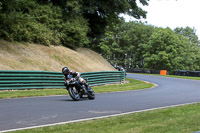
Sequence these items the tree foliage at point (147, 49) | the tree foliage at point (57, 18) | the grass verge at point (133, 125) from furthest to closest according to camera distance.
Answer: the tree foliage at point (147, 49)
the tree foliage at point (57, 18)
the grass verge at point (133, 125)

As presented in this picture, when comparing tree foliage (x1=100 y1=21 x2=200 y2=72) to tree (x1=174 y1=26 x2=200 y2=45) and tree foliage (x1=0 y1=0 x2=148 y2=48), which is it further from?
tree foliage (x1=0 y1=0 x2=148 y2=48)

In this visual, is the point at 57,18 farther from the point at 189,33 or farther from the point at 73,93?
the point at 189,33

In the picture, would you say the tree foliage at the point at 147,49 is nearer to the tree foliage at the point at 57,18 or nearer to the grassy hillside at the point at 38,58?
the tree foliage at the point at 57,18

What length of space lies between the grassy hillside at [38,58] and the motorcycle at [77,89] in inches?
308

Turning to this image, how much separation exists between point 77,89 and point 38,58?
11.8m

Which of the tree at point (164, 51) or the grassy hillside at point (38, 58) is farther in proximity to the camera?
the tree at point (164, 51)

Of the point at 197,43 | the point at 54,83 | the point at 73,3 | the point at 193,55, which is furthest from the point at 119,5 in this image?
the point at 197,43

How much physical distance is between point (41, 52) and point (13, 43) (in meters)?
2.55

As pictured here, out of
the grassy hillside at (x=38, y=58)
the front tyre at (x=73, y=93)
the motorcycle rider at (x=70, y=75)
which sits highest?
the grassy hillside at (x=38, y=58)

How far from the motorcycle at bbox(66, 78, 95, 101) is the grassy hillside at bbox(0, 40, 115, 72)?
7.82m

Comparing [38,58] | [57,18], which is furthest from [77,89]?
[57,18]

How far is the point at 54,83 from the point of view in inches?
758

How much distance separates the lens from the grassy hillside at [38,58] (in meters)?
21.5

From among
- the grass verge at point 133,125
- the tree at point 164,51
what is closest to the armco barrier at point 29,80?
the grass verge at point 133,125
